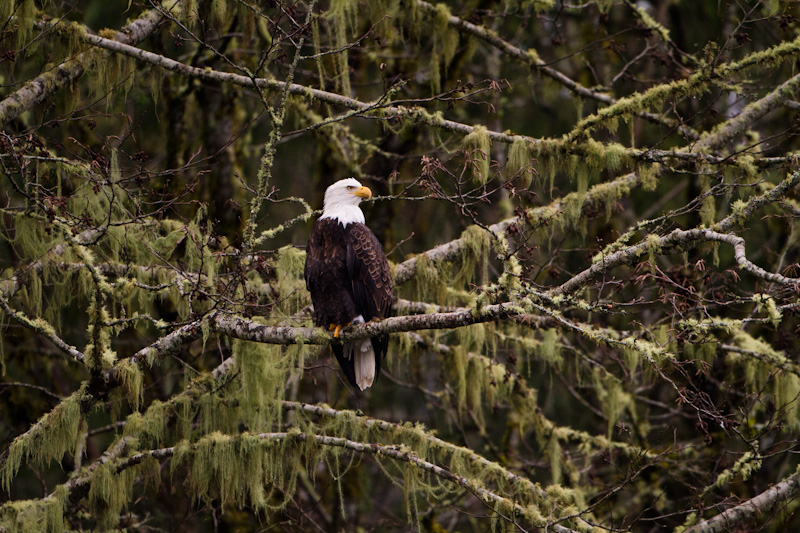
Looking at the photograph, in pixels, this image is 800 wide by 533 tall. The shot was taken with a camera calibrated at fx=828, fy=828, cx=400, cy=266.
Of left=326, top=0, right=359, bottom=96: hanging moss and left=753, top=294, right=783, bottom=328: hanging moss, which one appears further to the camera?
left=326, top=0, right=359, bottom=96: hanging moss

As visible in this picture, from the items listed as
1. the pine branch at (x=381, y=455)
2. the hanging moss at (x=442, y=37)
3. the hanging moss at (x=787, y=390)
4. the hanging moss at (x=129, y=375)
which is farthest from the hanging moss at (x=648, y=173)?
the hanging moss at (x=129, y=375)

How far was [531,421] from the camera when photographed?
6891 mm

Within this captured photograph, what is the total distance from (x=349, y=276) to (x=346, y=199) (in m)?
0.59

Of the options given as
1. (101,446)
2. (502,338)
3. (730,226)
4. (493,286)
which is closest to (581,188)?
(502,338)

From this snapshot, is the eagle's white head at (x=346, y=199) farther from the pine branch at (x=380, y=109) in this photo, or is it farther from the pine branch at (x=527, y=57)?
the pine branch at (x=527, y=57)

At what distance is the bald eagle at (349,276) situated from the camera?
5.42 meters

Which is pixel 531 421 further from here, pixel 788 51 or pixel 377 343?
pixel 788 51

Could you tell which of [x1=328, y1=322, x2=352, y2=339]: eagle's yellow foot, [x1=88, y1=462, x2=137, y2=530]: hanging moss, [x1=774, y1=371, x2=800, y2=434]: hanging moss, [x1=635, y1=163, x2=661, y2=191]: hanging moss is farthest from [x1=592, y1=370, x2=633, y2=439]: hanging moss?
[x1=88, y1=462, x2=137, y2=530]: hanging moss

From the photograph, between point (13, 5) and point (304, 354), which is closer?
point (13, 5)

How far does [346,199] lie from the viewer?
18.9 feet

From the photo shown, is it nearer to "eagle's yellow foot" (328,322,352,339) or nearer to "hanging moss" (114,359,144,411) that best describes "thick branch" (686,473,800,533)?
"eagle's yellow foot" (328,322,352,339)

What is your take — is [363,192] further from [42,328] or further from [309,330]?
[42,328]

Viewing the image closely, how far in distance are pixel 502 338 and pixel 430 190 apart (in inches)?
92.9

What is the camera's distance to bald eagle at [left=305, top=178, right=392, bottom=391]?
17.8ft
